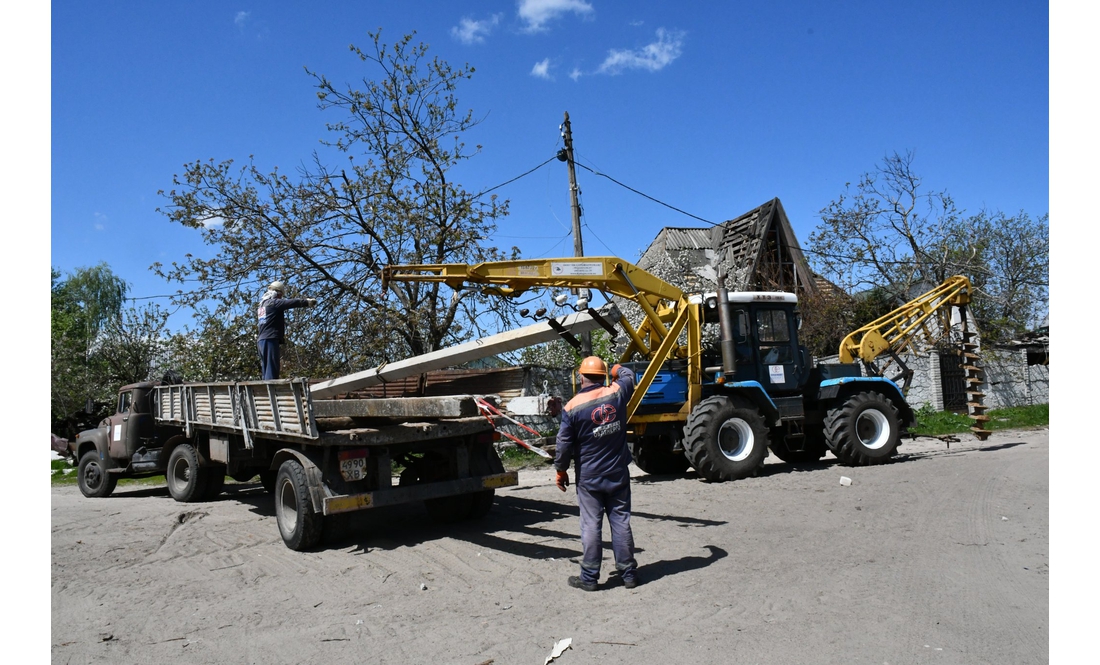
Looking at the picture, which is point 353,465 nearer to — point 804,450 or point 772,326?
point 772,326

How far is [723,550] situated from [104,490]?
34.4ft

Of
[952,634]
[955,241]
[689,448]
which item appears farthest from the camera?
[955,241]

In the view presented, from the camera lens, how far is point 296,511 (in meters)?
7.17

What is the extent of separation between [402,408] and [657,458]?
625 centimetres

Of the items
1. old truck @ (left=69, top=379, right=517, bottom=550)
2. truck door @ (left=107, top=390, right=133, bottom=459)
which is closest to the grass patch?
old truck @ (left=69, top=379, right=517, bottom=550)

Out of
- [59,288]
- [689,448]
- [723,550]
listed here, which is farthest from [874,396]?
[59,288]

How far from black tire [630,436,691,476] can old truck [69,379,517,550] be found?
180 inches

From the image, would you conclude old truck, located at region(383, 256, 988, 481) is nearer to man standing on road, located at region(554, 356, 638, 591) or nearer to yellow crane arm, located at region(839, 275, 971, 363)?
yellow crane arm, located at region(839, 275, 971, 363)

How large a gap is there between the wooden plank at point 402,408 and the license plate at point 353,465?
1.47ft

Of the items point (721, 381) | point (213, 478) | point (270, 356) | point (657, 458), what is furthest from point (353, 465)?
point (657, 458)

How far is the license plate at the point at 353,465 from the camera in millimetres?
7000

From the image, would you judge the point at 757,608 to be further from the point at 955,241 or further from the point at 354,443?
the point at 955,241

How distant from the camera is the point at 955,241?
25.6 meters

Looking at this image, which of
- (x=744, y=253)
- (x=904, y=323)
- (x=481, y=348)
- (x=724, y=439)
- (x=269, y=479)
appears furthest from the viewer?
(x=744, y=253)
